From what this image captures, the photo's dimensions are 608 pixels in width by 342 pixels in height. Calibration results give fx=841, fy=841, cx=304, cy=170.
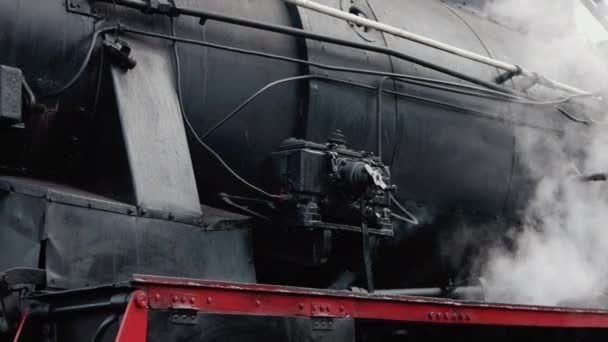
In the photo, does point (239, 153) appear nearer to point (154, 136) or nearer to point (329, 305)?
point (154, 136)

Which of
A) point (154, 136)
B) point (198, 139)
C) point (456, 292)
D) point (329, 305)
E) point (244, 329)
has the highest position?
point (198, 139)

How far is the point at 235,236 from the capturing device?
311 cm

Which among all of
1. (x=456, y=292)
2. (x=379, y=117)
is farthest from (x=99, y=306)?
(x=456, y=292)

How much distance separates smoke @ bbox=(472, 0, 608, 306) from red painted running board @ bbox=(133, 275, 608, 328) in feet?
3.13

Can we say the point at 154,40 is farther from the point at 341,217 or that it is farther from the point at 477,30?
the point at 477,30

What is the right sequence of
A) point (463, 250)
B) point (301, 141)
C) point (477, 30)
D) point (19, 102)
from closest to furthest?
point (19, 102)
point (301, 141)
point (463, 250)
point (477, 30)

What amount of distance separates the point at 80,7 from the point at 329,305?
136cm

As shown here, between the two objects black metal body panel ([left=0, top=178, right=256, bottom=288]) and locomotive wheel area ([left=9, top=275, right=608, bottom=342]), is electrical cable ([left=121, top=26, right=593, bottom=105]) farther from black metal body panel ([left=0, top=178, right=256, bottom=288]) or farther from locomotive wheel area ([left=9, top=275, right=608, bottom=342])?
locomotive wheel area ([left=9, top=275, right=608, bottom=342])

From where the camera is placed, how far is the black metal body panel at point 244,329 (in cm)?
226

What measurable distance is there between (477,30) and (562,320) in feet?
6.45

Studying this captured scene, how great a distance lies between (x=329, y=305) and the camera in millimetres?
2695

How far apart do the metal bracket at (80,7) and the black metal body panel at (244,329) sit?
1246mm

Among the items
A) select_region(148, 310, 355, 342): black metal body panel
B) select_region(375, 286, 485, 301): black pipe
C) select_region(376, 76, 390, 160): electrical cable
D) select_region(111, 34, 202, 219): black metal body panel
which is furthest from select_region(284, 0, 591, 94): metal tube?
select_region(148, 310, 355, 342): black metal body panel

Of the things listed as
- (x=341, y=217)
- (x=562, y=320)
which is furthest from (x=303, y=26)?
(x=562, y=320)
